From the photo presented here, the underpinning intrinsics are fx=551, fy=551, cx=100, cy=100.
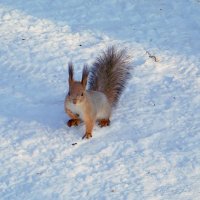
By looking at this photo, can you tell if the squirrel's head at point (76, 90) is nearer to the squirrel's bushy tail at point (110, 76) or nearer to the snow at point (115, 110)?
the snow at point (115, 110)

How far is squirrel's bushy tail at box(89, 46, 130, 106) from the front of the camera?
458 centimetres

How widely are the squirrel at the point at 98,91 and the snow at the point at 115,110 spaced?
0.39ft

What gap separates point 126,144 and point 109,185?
1.70 feet

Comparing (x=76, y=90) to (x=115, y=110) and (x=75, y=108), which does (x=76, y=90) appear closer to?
(x=75, y=108)

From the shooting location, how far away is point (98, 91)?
178 inches

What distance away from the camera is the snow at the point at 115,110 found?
147 inches

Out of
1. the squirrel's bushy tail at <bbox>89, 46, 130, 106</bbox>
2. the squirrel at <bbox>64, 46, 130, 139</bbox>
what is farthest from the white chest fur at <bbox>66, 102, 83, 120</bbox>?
the squirrel's bushy tail at <bbox>89, 46, 130, 106</bbox>

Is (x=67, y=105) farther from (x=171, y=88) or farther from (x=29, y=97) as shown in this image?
(x=171, y=88)

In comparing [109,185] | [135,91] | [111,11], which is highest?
[111,11]

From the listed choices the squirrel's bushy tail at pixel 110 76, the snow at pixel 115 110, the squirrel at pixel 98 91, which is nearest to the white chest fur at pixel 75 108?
the squirrel at pixel 98 91

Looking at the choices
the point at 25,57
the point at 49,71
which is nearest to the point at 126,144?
the point at 49,71

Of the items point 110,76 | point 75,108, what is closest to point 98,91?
point 110,76

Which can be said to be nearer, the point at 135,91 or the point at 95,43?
the point at 135,91

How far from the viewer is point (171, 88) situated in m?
4.91
